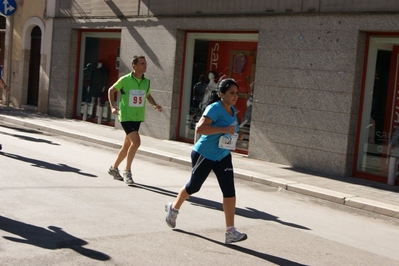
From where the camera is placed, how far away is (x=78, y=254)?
6219 millimetres

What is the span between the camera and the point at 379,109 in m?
13.3

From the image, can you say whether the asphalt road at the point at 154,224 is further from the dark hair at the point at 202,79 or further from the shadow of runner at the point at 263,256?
the dark hair at the point at 202,79

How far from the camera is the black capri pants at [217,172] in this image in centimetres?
730

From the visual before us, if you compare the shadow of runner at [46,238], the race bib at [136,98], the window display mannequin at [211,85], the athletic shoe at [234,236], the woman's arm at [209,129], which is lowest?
the shadow of runner at [46,238]

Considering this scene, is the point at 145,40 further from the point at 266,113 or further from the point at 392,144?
the point at 392,144

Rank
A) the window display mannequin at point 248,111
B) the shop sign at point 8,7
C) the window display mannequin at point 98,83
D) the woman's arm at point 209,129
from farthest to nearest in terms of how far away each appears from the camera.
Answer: the shop sign at point 8,7 < the window display mannequin at point 98,83 < the window display mannequin at point 248,111 < the woman's arm at point 209,129

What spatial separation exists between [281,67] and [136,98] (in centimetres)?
469

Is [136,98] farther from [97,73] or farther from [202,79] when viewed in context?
[97,73]

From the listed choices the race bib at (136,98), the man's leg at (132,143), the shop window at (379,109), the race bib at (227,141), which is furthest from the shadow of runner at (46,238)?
the shop window at (379,109)

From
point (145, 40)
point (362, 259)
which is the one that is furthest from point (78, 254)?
point (145, 40)

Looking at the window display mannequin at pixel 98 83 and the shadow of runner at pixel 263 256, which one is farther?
the window display mannequin at pixel 98 83

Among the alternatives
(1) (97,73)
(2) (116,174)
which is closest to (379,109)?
(2) (116,174)

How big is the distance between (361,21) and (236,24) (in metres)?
3.32

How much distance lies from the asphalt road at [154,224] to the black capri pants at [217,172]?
0.55 metres
